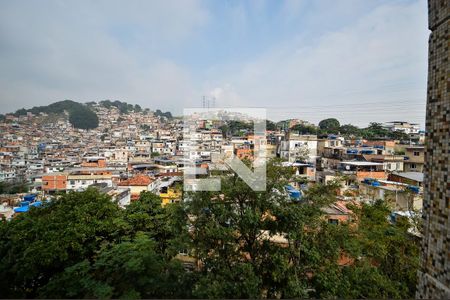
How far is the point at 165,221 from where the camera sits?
6.29 m

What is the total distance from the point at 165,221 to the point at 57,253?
98.7 inches

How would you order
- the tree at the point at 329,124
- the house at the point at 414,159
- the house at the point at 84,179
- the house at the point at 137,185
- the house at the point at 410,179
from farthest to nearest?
the tree at the point at 329,124, the house at the point at 84,179, the house at the point at 414,159, the house at the point at 137,185, the house at the point at 410,179

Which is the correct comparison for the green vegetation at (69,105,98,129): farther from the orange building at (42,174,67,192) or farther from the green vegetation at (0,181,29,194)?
the green vegetation at (0,181,29,194)

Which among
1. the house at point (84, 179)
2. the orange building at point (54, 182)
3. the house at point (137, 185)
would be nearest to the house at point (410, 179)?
the house at point (137, 185)

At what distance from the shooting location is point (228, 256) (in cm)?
342

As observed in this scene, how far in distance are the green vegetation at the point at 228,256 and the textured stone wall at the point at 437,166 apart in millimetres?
1896

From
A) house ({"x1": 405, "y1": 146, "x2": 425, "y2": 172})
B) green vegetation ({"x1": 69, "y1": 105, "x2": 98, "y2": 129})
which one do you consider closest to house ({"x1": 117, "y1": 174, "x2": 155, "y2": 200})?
house ({"x1": 405, "y1": 146, "x2": 425, "y2": 172})

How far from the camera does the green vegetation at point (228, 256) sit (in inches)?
116

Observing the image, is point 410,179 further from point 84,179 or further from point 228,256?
point 84,179

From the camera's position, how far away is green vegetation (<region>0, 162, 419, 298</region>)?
2945 millimetres

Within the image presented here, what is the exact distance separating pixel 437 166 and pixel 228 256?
273 cm

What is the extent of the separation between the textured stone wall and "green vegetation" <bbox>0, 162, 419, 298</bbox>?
6.22 ft

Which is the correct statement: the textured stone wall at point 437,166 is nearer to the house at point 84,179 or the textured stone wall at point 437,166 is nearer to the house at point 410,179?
the house at point 410,179

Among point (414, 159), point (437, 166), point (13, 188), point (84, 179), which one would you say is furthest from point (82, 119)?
point (437, 166)
